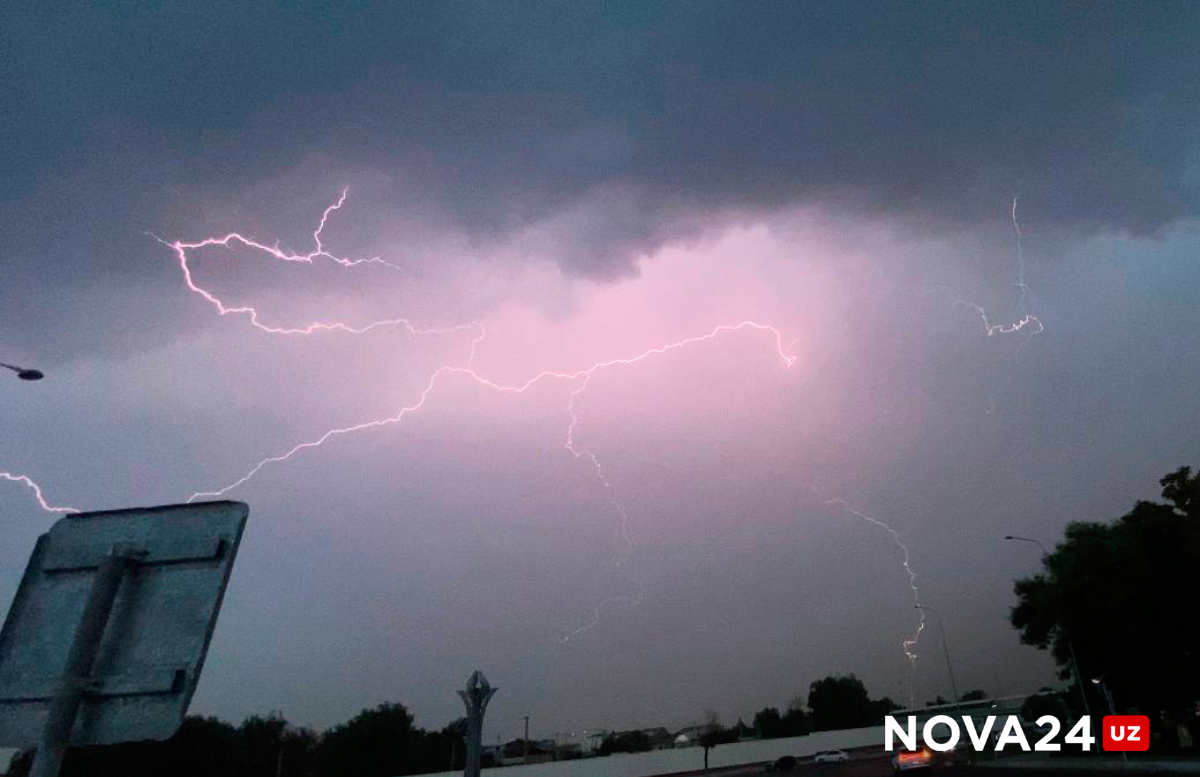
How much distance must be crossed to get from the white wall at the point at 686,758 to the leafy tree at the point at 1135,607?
30.9 m

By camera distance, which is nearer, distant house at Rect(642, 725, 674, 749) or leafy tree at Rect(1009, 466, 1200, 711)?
leafy tree at Rect(1009, 466, 1200, 711)

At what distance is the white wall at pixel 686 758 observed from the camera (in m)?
55.3

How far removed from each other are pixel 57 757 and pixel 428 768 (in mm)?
78669

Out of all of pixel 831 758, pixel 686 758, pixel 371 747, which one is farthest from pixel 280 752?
pixel 831 758

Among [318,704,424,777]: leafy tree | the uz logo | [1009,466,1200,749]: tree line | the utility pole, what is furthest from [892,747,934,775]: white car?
[318,704,424,777]: leafy tree

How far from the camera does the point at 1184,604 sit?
3816 centimetres

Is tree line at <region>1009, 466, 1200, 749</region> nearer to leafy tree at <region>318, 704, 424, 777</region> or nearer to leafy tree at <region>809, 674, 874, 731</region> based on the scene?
leafy tree at <region>318, 704, 424, 777</region>

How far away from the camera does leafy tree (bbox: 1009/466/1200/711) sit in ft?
125

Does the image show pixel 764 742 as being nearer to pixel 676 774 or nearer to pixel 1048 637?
pixel 676 774

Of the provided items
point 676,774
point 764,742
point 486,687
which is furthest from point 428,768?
point 486,687

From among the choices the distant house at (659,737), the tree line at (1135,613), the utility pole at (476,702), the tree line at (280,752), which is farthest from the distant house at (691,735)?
the utility pole at (476,702)

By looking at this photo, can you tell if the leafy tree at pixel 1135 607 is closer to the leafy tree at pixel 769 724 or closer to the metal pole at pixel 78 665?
the metal pole at pixel 78 665

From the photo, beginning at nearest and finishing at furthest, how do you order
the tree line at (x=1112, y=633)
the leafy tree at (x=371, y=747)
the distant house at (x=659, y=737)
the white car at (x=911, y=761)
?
the white car at (x=911, y=761) < the tree line at (x=1112, y=633) < the leafy tree at (x=371, y=747) < the distant house at (x=659, y=737)

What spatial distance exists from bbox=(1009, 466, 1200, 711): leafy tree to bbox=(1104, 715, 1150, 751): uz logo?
9.23 ft
